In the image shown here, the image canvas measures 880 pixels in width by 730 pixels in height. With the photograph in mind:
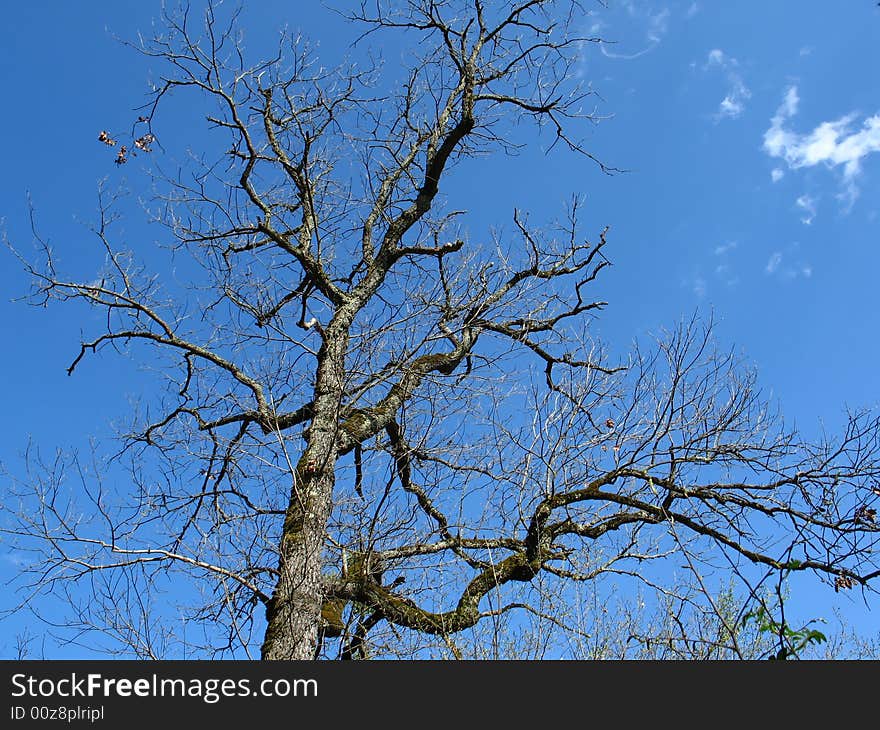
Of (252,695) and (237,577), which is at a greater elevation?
(237,577)

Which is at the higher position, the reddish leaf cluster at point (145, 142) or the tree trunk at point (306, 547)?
the reddish leaf cluster at point (145, 142)

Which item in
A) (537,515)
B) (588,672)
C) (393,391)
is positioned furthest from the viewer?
(393,391)

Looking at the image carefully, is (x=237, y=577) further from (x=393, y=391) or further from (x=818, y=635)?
(x=818, y=635)

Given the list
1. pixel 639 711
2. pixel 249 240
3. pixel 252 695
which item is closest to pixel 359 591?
pixel 252 695

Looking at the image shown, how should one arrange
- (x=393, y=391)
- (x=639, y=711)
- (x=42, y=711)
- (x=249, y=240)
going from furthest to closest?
1. (x=249, y=240)
2. (x=393, y=391)
3. (x=42, y=711)
4. (x=639, y=711)

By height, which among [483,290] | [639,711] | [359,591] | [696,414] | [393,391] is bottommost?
[639,711]

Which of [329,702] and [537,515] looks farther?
[537,515]

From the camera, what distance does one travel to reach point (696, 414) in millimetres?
4562

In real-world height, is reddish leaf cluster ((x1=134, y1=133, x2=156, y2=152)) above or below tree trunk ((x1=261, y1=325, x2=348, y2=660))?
above

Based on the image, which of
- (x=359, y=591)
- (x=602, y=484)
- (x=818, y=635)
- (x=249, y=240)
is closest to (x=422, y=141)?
(x=249, y=240)

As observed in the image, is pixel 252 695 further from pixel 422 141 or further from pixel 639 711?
pixel 422 141

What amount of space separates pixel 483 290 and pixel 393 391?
3.61 feet

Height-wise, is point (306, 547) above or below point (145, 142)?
below

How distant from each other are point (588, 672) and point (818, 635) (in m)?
0.96
